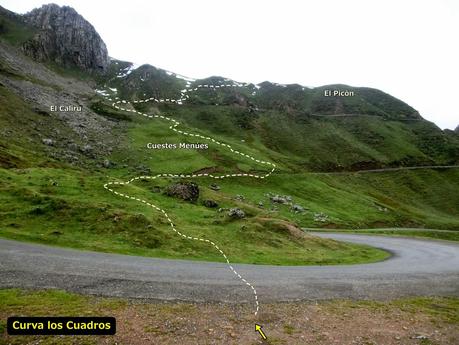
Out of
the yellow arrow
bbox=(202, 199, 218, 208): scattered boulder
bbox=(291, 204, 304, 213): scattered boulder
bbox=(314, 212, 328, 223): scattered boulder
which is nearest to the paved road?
the yellow arrow

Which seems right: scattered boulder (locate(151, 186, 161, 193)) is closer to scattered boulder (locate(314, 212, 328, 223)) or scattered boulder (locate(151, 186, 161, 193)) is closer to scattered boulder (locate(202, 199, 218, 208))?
scattered boulder (locate(202, 199, 218, 208))

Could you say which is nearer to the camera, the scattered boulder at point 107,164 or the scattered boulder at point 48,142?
the scattered boulder at point 48,142

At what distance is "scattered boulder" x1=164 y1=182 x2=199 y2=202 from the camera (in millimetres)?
56875

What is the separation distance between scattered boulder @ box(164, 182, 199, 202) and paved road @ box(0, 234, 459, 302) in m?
26.1

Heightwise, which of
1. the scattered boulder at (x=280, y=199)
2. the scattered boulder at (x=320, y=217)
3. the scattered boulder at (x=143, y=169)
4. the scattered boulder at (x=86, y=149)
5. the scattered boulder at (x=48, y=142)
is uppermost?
the scattered boulder at (x=48, y=142)

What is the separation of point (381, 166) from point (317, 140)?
34011 mm

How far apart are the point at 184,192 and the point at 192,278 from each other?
33054mm

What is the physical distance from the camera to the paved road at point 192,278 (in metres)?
21.7

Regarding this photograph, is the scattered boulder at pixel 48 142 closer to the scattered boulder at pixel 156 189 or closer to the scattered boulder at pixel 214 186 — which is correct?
the scattered boulder at pixel 214 186

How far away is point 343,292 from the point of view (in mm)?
25000

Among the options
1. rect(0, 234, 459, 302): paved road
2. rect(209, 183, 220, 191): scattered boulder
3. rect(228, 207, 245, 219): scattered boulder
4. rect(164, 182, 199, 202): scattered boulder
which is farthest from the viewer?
rect(209, 183, 220, 191): scattered boulder

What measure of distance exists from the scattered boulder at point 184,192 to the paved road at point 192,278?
2609 cm

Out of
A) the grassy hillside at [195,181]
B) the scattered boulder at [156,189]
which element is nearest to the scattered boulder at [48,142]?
the grassy hillside at [195,181]

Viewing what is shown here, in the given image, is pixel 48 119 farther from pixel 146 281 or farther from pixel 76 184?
pixel 146 281
